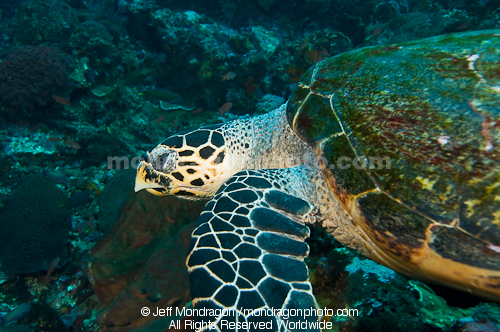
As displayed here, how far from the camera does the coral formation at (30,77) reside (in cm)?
486

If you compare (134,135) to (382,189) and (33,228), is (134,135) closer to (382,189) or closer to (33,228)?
(33,228)

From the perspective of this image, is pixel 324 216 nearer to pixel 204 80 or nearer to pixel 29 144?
pixel 204 80

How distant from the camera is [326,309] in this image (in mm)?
1505

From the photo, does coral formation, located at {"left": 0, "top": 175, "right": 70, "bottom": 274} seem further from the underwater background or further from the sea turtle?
the sea turtle

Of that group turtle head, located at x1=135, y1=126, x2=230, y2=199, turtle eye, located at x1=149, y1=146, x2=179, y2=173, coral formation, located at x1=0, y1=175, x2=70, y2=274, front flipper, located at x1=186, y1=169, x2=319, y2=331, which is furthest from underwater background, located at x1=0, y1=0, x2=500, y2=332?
turtle eye, located at x1=149, y1=146, x2=179, y2=173

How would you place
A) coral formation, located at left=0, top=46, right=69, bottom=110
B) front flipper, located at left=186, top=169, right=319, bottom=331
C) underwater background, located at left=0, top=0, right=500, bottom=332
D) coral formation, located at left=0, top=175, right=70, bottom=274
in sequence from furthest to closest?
1. coral formation, located at left=0, top=46, right=69, bottom=110
2. coral formation, located at left=0, top=175, right=70, bottom=274
3. underwater background, located at left=0, top=0, right=500, bottom=332
4. front flipper, located at left=186, top=169, right=319, bottom=331

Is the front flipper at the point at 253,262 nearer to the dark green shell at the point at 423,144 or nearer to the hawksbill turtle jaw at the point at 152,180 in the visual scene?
the dark green shell at the point at 423,144

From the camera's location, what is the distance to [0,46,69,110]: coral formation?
486 centimetres

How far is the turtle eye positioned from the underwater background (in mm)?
715

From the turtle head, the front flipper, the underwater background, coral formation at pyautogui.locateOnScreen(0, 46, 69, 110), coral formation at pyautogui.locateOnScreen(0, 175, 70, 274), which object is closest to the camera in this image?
the front flipper

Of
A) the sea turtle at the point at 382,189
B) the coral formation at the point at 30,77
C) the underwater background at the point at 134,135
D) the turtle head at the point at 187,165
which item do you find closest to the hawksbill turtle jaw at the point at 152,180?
the turtle head at the point at 187,165

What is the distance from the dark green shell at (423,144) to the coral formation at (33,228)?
398 centimetres

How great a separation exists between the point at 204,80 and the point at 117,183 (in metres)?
3.47

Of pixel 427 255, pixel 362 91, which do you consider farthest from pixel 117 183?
pixel 427 255
